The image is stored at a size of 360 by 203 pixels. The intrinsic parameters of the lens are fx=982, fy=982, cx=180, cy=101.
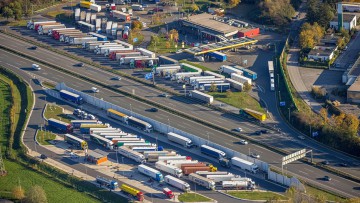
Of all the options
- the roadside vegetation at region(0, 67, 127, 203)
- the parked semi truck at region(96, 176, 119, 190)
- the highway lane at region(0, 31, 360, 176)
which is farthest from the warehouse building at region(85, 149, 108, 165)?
the highway lane at region(0, 31, 360, 176)

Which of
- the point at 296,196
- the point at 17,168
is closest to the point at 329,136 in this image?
the point at 296,196

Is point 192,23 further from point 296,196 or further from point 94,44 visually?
point 296,196

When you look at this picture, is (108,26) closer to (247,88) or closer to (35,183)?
(247,88)

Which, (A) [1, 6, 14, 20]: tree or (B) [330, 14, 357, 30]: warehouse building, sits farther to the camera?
(A) [1, 6, 14, 20]: tree

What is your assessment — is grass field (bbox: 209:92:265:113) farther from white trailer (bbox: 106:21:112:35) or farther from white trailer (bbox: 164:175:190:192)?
white trailer (bbox: 106:21:112:35)

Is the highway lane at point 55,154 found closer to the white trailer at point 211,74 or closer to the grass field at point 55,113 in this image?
the grass field at point 55,113

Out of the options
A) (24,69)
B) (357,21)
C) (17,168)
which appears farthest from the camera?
(357,21)

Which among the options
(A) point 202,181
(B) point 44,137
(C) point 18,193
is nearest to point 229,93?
(A) point 202,181

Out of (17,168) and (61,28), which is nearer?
(17,168)

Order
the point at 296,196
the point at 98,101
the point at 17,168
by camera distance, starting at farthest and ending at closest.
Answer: the point at 98,101, the point at 17,168, the point at 296,196
